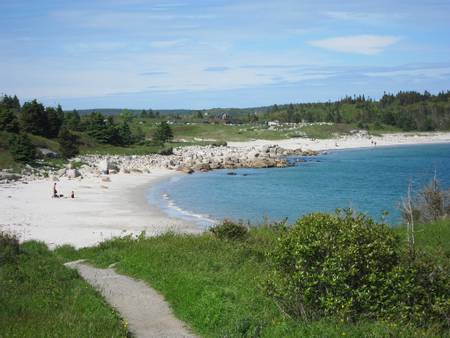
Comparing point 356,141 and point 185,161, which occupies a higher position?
point 356,141

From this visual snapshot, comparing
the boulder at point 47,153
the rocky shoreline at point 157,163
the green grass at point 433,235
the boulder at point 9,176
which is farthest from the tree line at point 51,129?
the green grass at point 433,235

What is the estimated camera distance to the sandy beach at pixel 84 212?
27203 millimetres

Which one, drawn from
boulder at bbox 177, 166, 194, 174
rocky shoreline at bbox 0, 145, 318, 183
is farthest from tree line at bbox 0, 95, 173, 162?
boulder at bbox 177, 166, 194, 174

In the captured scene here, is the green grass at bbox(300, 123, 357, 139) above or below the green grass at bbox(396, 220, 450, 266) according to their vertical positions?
above

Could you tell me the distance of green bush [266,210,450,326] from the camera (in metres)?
9.48

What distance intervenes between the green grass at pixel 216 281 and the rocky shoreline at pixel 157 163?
33216 millimetres

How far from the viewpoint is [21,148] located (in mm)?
57344

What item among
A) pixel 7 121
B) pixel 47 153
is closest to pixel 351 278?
pixel 47 153

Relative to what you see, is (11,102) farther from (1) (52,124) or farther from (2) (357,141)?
(2) (357,141)

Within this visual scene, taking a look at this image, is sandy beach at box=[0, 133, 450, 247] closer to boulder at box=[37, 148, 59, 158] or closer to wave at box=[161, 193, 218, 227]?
wave at box=[161, 193, 218, 227]

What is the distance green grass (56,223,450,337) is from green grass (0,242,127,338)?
5.49 feet

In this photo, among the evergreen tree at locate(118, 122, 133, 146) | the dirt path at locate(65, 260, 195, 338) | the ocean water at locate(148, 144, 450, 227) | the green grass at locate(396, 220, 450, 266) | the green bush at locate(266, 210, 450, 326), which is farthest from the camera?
the evergreen tree at locate(118, 122, 133, 146)

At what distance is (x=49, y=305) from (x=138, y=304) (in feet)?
6.51

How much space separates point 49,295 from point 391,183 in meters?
51.5
